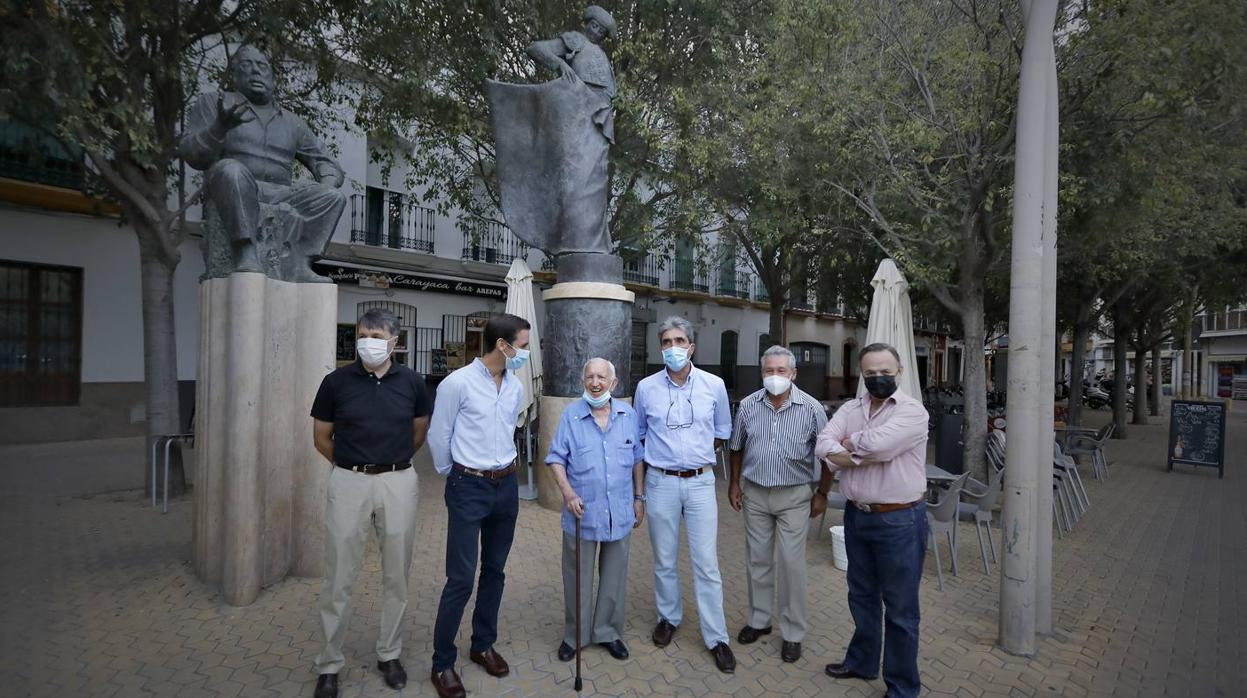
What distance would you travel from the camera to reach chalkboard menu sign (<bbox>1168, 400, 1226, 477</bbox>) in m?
11.1

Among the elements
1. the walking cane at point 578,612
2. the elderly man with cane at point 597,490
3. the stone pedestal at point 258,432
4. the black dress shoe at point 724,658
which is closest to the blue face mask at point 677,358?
the elderly man with cane at point 597,490

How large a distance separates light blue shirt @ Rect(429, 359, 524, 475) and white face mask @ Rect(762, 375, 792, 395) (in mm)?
1448

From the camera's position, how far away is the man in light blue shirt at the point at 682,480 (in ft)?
12.7

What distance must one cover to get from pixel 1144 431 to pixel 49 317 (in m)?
23.7

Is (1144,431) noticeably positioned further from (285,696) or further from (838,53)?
(285,696)

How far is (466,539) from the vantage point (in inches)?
135

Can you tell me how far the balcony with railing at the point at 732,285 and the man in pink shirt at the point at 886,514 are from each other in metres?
23.2

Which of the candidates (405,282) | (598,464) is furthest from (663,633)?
(405,282)

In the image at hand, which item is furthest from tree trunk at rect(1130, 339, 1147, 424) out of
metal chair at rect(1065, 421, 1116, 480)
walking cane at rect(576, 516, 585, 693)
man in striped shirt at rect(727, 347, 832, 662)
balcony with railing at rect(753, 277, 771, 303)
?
walking cane at rect(576, 516, 585, 693)

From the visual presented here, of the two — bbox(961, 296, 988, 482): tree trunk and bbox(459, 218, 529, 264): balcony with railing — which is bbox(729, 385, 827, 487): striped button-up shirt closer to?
bbox(961, 296, 988, 482): tree trunk

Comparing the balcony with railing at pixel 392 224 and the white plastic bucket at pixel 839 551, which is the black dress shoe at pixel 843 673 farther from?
the balcony with railing at pixel 392 224

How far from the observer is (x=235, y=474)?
14.6ft

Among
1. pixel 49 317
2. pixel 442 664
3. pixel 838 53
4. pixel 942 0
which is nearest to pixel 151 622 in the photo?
pixel 442 664

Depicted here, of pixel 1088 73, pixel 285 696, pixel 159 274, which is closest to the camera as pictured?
pixel 285 696
